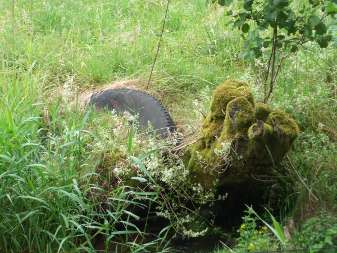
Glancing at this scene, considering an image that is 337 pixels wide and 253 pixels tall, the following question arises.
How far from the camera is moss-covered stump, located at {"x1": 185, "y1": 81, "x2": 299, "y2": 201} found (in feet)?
16.9

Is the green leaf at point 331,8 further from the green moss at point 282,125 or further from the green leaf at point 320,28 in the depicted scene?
the green moss at point 282,125

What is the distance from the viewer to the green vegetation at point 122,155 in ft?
16.6

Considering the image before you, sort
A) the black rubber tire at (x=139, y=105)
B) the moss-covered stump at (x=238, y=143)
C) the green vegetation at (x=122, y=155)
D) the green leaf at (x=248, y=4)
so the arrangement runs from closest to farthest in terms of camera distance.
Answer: the green vegetation at (x=122, y=155), the moss-covered stump at (x=238, y=143), the green leaf at (x=248, y=4), the black rubber tire at (x=139, y=105)

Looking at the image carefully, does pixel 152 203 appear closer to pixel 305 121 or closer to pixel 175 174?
pixel 175 174

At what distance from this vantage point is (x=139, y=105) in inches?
256

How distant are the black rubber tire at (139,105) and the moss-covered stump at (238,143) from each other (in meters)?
0.66

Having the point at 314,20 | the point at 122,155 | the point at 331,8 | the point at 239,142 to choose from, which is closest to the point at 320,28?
the point at 314,20

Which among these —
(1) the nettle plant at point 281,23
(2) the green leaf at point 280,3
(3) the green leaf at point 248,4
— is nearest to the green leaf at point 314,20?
(1) the nettle plant at point 281,23

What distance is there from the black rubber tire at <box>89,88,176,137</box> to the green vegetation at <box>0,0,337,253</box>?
22 centimetres

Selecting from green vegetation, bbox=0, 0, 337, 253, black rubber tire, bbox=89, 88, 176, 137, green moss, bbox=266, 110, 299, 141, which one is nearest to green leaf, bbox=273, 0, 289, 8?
green vegetation, bbox=0, 0, 337, 253

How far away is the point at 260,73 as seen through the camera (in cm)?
691

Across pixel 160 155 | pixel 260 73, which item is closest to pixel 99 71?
pixel 260 73

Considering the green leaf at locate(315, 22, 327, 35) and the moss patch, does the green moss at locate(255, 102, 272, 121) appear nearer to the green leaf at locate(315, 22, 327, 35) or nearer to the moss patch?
the moss patch

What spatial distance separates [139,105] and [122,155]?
1.02 m
